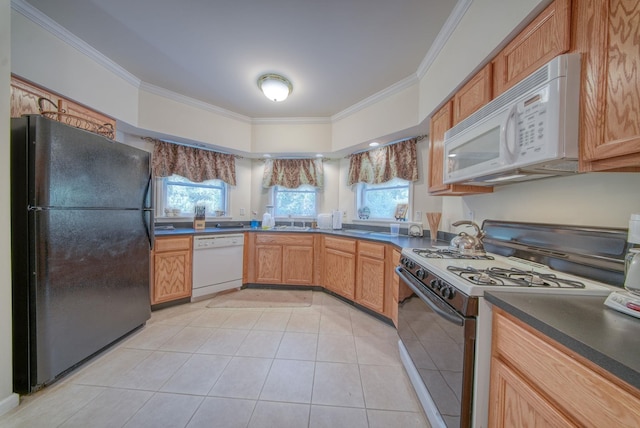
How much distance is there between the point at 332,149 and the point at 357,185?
2.20ft

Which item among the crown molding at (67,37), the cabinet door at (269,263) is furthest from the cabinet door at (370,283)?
the crown molding at (67,37)

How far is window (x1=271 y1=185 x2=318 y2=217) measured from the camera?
13.0 ft

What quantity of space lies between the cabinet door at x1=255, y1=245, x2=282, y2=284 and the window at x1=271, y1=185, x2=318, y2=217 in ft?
2.60

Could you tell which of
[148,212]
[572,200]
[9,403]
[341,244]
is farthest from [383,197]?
[9,403]

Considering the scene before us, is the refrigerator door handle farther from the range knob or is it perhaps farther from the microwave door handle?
the microwave door handle

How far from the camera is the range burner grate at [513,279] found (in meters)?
0.98

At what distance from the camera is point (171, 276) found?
2707 mm

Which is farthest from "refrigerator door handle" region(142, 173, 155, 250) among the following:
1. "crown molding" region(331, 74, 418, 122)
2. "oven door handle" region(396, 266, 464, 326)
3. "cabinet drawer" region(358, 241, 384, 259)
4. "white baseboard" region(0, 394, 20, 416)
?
"crown molding" region(331, 74, 418, 122)

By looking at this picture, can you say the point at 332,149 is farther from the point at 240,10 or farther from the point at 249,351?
the point at 249,351

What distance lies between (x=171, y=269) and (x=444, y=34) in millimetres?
3519

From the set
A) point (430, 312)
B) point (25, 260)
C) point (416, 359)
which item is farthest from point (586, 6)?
point (25, 260)

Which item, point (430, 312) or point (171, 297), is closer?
point (430, 312)

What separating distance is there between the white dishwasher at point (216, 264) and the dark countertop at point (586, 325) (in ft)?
9.64

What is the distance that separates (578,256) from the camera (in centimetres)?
114
